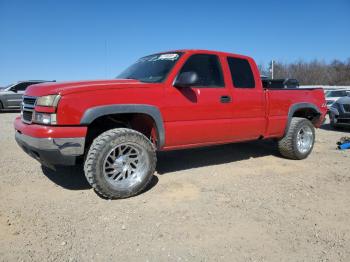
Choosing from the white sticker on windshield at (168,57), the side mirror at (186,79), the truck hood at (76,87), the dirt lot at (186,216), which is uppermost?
the white sticker on windshield at (168,57)

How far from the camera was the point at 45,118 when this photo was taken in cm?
356

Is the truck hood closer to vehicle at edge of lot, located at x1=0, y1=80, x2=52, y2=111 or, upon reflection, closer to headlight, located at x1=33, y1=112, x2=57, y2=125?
headlight, located at x1=33, y1=112, x2=57, y2=125

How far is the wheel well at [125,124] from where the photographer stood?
13.8 ft

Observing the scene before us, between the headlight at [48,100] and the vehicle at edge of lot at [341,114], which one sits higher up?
the headlight at [48,100]

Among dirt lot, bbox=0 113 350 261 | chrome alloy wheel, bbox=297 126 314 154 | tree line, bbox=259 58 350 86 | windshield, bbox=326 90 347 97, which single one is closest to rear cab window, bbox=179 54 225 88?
dirt lot, bbox=0 113 350 261

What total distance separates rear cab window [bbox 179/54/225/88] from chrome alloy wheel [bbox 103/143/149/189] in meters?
1.31

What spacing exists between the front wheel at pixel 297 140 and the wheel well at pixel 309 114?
0.28 m

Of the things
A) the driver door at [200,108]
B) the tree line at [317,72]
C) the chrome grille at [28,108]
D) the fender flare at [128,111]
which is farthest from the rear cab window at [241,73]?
the tree line at [317,72]

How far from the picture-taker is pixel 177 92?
426 cm

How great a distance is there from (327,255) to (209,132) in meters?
2.35

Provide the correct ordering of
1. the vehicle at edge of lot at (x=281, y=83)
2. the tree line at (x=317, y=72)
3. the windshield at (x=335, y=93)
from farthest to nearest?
the tree line at (x=317, y=72) → the windshield at (x=335, y=93) → the vehicle at edge of lot at (x=281, y=83)

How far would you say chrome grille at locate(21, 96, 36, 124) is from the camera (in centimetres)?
387

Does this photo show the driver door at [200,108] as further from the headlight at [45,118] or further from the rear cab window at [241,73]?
the headlight at [45,118]

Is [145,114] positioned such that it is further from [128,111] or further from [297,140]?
[297,140]
